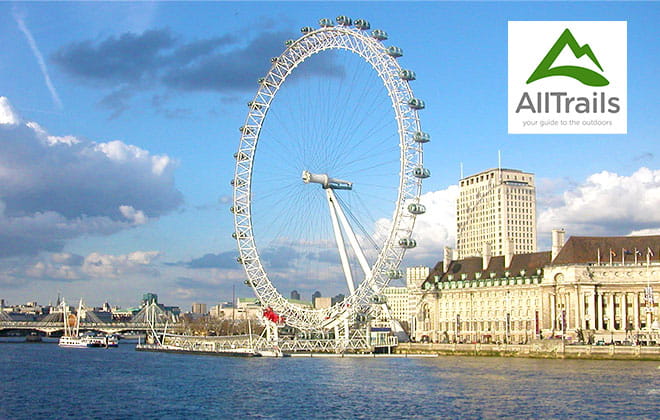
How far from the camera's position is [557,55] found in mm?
64312

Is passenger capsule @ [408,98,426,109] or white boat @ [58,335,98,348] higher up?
passenger capsule @ [408,98,426,109]

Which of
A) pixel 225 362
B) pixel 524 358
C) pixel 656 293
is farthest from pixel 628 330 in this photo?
pixel 225 362

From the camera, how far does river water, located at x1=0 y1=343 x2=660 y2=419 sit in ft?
180

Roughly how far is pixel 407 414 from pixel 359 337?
6524cm

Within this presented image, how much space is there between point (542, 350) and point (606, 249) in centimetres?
2170

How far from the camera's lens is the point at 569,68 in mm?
64312

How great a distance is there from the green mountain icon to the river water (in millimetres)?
22970

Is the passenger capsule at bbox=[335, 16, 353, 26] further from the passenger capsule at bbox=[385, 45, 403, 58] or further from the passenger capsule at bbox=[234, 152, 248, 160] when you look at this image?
the passenger capsule at bbox=[234, 152, 248, 160]

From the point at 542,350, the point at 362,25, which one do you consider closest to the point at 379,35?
the point at 362,25

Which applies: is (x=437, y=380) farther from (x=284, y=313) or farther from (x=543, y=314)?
(x=543, y=314)

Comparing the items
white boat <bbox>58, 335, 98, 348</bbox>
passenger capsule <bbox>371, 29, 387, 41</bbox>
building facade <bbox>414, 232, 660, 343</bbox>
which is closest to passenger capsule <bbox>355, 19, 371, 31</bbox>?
passenger capsule <bbox>371, 29, 387, 41</bbox>

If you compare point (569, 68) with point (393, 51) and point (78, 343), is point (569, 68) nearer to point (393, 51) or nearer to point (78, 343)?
point (393, 51)

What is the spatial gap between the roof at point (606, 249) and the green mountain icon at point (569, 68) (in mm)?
58749

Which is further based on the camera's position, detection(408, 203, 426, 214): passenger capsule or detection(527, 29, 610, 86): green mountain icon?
detection(408, 203, 426, 214): passenger capsule
